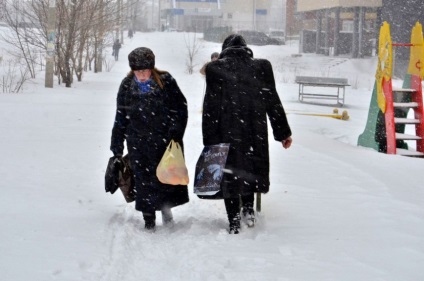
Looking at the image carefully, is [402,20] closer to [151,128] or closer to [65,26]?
[65,26]

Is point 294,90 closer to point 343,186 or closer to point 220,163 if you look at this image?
point 343,186

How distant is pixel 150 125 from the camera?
498 centimetres

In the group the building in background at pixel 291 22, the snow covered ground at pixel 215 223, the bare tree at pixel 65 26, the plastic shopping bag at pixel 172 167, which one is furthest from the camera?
the building in background at pixel 291 22

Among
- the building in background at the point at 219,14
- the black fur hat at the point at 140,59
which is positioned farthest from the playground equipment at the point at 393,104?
the building in background at the point at 219,14

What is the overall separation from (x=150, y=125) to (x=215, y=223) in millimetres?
1052

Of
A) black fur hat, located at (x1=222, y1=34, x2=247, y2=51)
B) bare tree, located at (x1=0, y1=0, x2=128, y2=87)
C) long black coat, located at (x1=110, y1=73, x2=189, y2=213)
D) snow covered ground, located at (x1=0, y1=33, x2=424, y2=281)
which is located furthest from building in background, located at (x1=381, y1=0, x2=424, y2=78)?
long black coat, located at (x1=110, y1=73, x2=189, y2=213)

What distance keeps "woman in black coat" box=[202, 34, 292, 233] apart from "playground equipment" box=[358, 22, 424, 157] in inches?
189

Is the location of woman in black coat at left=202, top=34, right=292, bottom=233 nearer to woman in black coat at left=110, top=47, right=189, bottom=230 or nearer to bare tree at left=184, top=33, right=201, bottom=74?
woman in black coat at left=110, top=47, right=189, bottom=230

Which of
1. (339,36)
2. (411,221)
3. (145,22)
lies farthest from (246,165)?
(145,22)

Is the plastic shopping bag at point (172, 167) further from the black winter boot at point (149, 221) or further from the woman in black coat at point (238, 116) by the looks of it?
the black winter boot at point (149, 221)

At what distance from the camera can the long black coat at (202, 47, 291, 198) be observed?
4.79 metres

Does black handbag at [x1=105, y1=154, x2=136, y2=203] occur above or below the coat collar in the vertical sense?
below

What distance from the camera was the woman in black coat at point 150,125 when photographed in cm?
496

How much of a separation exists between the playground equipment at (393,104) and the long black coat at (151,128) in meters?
5.11
